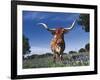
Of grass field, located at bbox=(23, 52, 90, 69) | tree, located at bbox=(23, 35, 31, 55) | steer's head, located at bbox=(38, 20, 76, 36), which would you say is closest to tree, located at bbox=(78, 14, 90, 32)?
steer's head, located at bbox=(38, 20, 76, 36)

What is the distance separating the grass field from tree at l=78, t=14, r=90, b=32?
0.27 m

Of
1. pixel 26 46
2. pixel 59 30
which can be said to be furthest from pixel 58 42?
pixel 26 46

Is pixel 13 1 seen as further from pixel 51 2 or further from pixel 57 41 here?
pixel 57 41

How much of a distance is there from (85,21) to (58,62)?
0.52 metres

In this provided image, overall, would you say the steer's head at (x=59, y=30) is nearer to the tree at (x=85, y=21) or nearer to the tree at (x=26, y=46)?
the tree at (x=85, y=21)

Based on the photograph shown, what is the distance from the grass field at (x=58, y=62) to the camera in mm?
2174

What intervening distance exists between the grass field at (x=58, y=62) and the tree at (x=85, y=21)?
27cm

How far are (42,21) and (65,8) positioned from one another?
0.27 metres

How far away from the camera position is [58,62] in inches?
89.3

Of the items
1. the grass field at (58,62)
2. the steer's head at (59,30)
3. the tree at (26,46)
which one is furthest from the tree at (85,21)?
the tree at (26,46)

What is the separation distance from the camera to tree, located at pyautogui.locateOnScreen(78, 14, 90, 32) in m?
2.35

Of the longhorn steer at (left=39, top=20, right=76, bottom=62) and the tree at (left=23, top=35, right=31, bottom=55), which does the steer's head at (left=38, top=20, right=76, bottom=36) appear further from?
the tree at (left=23, top=35, right=31, bottom=55)

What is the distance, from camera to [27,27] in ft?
7.08

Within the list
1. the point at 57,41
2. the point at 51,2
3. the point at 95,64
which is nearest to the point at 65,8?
the point at 51,2
